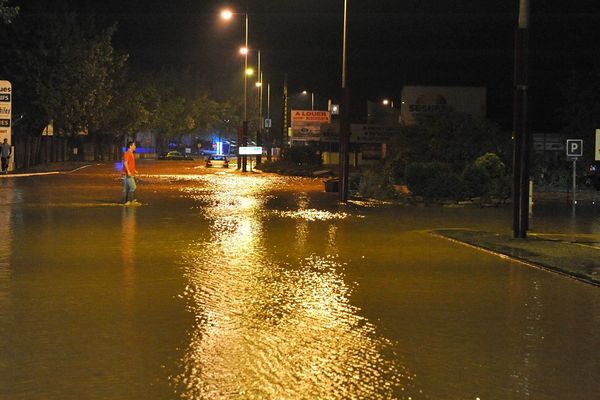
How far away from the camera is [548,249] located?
15492 millimetres

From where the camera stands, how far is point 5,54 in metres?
64.3

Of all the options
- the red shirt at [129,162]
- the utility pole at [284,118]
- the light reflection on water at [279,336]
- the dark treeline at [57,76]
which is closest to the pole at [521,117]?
the light reflection on water at [279,336]

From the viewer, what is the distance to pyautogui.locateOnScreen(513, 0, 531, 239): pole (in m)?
16.6

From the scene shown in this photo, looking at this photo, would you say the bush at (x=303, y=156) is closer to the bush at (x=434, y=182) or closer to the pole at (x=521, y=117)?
the bush at (x=434, y=182)

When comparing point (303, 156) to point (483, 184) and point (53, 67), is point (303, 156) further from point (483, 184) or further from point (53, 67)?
point (483, 184)

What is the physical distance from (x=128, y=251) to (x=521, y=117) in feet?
25.3

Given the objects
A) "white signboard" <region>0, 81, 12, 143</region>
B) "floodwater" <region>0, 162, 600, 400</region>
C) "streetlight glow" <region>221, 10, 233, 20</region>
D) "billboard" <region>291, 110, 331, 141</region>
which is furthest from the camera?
"billboard" <region>291, 110, 331, 141</region>

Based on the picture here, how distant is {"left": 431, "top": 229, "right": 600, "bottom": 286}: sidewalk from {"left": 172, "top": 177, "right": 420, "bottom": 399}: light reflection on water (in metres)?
3.17

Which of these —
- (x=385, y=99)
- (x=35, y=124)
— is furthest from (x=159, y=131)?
(x=35, y=124)

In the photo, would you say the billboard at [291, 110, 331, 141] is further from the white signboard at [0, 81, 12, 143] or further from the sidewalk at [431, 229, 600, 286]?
the sidewalk at [431, 229, 600, 286]

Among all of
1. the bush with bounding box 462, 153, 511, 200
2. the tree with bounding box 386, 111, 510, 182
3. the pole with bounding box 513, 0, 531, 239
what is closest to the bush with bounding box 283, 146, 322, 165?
the tree with bounding box 386, 111, 510, 182

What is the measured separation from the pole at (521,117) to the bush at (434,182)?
1067 cm

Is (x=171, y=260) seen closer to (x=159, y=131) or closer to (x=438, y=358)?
(x=438, y=358)

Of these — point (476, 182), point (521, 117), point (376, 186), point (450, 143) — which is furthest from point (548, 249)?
point (450, 143)
